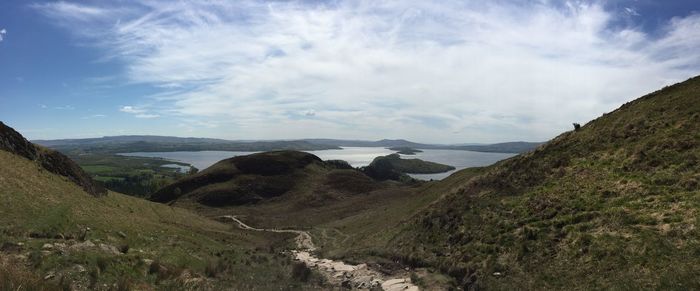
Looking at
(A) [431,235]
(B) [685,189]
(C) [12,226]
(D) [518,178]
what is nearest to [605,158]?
(D) [518,178]

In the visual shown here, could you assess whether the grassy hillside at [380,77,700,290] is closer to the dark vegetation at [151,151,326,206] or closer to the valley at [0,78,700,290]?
the valley at [0,78,700,290]

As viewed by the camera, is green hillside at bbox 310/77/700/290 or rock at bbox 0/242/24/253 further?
green hillside at bbox 310/77/700/290

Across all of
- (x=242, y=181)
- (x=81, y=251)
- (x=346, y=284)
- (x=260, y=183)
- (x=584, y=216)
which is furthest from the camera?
(x=242, y=181)

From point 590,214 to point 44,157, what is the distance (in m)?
48.0

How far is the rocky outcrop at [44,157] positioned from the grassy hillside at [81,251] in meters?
2.81

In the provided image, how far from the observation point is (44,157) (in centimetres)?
4212

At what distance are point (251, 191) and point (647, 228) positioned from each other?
9373cm

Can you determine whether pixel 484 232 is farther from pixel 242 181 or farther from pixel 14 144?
pixel 242 181

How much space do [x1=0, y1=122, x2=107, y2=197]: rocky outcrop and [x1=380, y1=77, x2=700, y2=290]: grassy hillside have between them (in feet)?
108

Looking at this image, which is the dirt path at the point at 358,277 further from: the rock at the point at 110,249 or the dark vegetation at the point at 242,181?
the dark vegetation at the point at 242,181

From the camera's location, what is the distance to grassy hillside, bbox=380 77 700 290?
1705 centimetres

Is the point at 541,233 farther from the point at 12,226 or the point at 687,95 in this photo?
the point at 12,226

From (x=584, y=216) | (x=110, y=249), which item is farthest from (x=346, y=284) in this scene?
(x=584, y=216)

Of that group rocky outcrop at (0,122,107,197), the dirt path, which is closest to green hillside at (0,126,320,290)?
rocky outcrop at (0,122,107,197)
